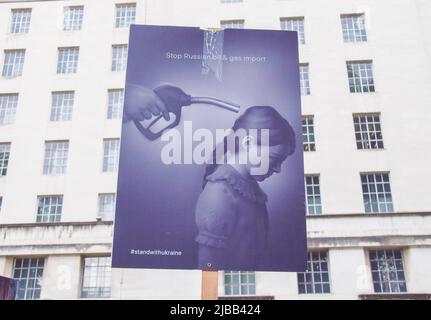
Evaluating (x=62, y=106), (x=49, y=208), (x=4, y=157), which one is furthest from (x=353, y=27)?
(x=4, y=157)

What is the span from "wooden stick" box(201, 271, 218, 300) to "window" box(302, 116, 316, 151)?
1818cm

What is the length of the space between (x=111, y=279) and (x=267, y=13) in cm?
1702

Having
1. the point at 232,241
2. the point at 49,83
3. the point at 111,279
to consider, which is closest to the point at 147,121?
the point at 232,241

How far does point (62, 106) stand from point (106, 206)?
6729 mm

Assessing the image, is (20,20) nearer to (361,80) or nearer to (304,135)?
(304,135)

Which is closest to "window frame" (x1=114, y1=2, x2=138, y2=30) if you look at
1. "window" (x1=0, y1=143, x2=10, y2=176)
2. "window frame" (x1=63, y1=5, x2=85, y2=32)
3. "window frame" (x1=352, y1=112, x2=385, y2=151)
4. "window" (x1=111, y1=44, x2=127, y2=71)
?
"window" (x1=111, y1=44, x2=127, y2=71)

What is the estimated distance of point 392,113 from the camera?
81.3 feet

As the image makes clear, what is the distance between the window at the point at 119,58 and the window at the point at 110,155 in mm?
4512

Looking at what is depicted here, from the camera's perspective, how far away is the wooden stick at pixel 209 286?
22.9ft

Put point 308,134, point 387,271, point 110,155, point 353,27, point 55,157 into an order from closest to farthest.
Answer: point 387,271
point 308,134
point 110,155
point 55,157
point 353,27

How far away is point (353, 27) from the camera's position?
1062 inches

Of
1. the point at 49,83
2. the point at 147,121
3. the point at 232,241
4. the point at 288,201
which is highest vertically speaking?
the point at 49,83
